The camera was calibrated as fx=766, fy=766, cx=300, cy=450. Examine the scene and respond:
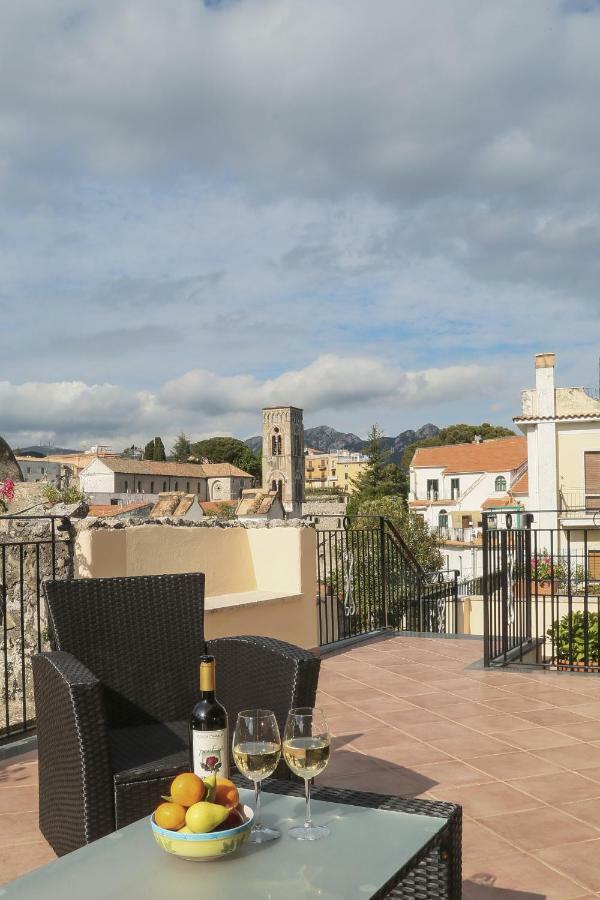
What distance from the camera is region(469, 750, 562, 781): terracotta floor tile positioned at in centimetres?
330

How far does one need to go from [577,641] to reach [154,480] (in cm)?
7258

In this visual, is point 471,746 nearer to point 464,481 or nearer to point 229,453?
point 464,481

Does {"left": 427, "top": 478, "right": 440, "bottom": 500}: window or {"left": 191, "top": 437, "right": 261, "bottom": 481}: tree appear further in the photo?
{"left": 191, "top": 437, "right": 261, "bottom": 481}: tree

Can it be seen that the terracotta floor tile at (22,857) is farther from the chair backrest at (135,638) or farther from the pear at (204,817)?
the pear at (204,817)

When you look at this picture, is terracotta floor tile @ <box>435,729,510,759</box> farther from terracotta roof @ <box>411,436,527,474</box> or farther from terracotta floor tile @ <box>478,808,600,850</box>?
terracotta roof @ <box>411,436,527,474</box>

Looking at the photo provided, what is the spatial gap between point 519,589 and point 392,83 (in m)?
4.73

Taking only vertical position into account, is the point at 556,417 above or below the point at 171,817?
above

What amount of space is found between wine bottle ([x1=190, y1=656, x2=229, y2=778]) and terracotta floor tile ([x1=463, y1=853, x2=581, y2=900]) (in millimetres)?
1039

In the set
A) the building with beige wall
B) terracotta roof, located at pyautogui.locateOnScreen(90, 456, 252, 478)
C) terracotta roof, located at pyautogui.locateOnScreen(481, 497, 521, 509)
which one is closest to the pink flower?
terracotta roof, located at pyautogui.locateOnScreen(481, 497, 521, 509)

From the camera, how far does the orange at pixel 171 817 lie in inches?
55.8

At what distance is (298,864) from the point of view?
4.61 feet

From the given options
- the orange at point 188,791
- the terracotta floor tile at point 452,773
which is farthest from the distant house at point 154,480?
the orange at point 188,791

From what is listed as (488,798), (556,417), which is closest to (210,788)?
(488,798)

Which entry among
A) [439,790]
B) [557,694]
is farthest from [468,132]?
[439,790]
